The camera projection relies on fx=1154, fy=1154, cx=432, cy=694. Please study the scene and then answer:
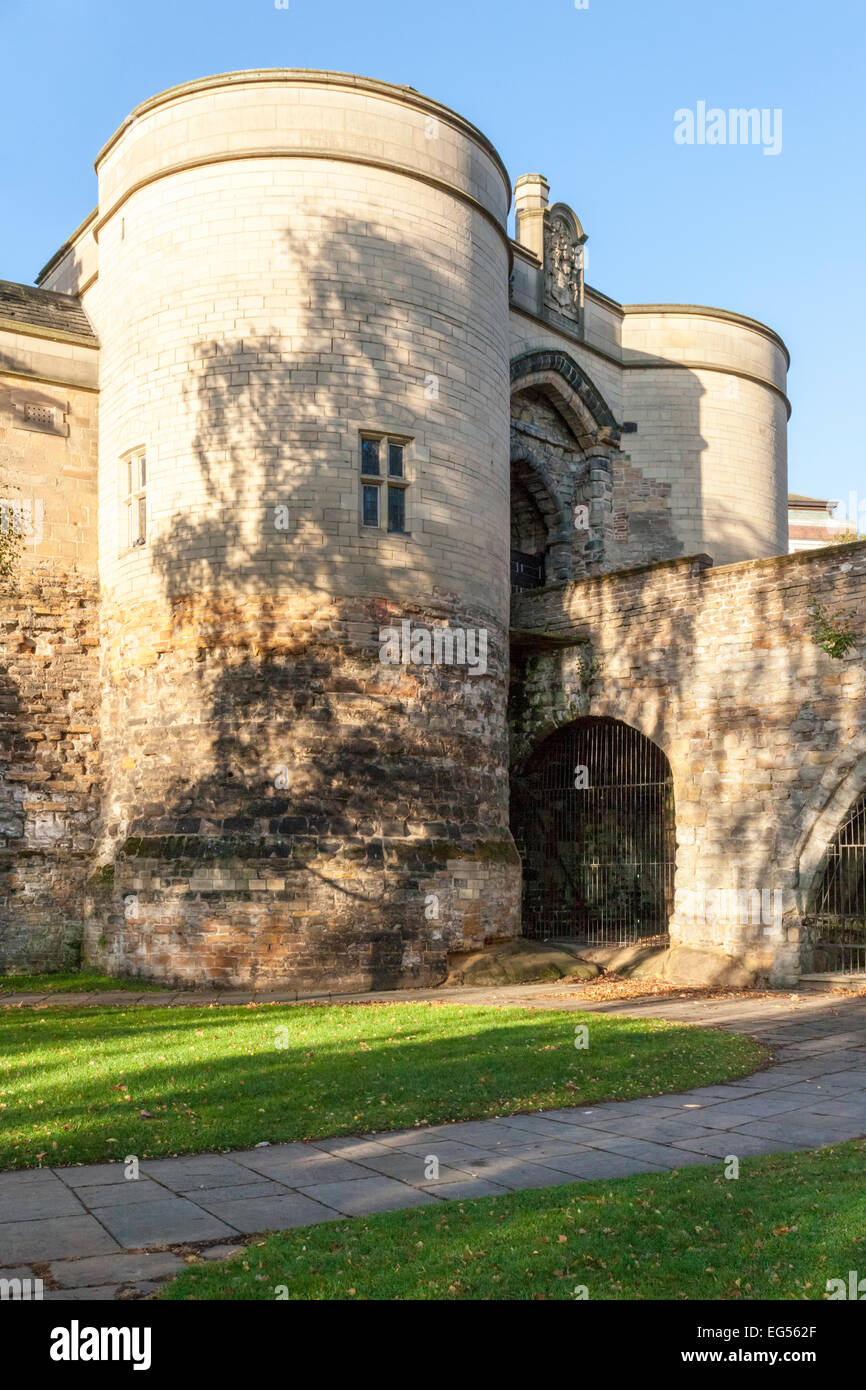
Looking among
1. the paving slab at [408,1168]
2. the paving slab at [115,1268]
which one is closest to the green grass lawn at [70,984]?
the paving slab at [408,1168]

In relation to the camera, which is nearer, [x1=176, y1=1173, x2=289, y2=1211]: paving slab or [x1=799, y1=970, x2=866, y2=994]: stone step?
[x1=176, y1=1173, x2=289, y2=1211]: paving slab

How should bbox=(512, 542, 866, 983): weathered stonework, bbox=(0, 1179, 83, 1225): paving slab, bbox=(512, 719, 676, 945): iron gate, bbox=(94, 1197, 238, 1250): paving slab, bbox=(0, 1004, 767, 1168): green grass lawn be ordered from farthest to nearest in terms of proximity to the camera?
bbox=(512, 719, 676, 945): iron gate, bbox=(512, 542, 866, 983): weathered stonework, bbox=(0, 1004, 767, 1168): green grass lawn, bbox=(0, 1179, 83, 1225): paving slab, bbox=(94, 1197, 238, 1250): paving slab

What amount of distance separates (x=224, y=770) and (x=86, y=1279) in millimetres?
10472

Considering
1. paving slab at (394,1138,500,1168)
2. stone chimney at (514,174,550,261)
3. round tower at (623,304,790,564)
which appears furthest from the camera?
round tower at (623,304,790,564)

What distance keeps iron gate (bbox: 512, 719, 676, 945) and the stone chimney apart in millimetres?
9838

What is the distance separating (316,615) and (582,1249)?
11.2 m

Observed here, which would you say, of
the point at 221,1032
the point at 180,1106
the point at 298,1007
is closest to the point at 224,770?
the point at 298,1007

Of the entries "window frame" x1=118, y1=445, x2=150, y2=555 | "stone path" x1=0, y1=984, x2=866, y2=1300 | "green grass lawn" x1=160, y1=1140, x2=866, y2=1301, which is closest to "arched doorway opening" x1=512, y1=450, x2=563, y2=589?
"window frame" x1=118, y1=445, x2=150, y2=555

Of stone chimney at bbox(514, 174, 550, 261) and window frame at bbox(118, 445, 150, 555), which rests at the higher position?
stone chimney at bbox(514, 174, 550, 261)

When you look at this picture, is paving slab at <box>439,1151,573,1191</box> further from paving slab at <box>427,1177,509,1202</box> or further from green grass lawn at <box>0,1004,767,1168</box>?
green grass lawn at <box>0,1004,767,1168</box>

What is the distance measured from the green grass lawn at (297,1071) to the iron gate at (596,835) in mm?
7236

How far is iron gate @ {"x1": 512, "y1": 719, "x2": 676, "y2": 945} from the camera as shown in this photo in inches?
743

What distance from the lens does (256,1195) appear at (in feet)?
19.3

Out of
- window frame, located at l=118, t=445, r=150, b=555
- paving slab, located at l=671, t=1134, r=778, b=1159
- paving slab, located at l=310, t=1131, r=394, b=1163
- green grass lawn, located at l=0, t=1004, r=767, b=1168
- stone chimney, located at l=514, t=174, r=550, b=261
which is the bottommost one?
green grass lawn, located at l=0, t=1004, r=767, b=1168
